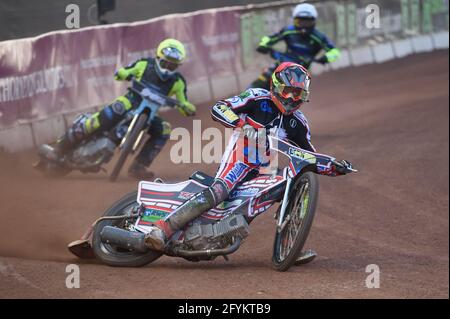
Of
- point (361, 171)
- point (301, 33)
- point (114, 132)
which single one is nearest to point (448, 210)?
point (361, 171)

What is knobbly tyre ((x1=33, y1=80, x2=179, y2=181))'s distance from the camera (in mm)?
12961

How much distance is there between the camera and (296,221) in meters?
8.48

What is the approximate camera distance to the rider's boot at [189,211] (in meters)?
8.44

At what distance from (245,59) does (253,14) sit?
1156mm

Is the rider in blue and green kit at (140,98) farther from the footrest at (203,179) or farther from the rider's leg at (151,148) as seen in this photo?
the footrest at (203,179)

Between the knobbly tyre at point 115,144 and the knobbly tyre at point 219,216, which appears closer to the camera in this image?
the knobbly tyre at point 219,216

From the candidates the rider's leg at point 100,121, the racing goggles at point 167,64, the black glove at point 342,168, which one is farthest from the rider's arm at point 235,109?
the rider's leg at point 100,121

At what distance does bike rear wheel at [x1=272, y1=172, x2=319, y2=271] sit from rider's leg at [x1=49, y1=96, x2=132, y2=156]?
5.00 meters

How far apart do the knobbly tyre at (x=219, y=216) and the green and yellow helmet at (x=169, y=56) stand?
4154 millimetres

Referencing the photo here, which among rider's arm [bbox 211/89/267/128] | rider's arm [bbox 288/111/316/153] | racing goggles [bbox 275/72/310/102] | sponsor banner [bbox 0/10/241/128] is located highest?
sponsor banner [bbox 0/10/241/128]

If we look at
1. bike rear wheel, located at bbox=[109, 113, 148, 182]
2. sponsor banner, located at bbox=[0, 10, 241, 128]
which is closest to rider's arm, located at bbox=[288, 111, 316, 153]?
bike rear wheel, located at bbox=[109, 113, 148, 182]

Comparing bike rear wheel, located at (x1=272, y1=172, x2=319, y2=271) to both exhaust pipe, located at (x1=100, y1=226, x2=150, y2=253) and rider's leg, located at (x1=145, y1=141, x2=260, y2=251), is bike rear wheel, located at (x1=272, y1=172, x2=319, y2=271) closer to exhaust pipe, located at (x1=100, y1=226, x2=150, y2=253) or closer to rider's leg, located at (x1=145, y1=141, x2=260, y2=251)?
rider's leg, located at (x1=145, y1=141, x2=260, y2=251)

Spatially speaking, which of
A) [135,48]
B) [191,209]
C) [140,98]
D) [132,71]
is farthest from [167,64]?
[135,48]
